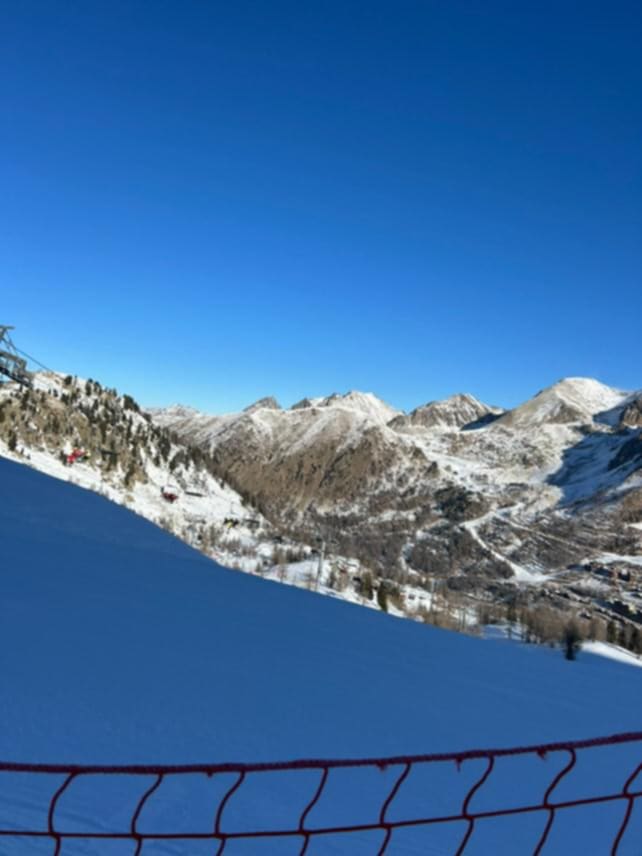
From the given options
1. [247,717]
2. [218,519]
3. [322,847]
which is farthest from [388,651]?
[218,519]

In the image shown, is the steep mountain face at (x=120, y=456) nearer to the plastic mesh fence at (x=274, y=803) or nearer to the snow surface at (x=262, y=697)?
the snow surface at (x=262, y=697)

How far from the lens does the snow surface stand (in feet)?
18.8

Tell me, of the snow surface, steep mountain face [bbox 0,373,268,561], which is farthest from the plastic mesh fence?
steep mountain face [bbox 0,373,268,561]

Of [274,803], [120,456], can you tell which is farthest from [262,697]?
[120,456]

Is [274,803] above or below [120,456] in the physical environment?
below

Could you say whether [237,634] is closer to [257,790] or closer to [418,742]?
[418,742]

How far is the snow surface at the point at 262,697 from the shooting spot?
5719 mm

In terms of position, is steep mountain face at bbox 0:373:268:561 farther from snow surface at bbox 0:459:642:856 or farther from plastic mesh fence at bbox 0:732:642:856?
plastic mesh fence at bbox 0:732:642:856

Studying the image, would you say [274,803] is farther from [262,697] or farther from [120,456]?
[120,456]

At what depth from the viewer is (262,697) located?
332 inches

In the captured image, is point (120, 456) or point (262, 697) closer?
point (262, 697)

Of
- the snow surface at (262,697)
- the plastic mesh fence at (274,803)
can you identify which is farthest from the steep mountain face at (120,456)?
the plastic mesh fence at (274,803)

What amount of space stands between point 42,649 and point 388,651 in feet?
25.9

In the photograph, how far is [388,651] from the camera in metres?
13.1
